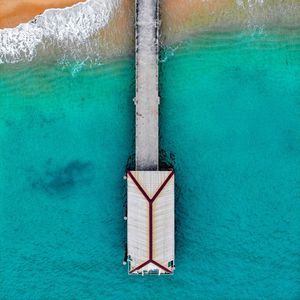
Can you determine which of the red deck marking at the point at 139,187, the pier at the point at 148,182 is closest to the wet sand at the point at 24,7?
the pier at the point at 148,182

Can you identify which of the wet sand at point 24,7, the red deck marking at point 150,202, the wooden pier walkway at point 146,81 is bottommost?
the red deck marking at point 150,202

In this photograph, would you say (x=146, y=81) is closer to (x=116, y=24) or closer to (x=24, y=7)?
(x=116, y=24)

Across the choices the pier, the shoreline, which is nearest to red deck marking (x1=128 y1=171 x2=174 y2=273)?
the pier

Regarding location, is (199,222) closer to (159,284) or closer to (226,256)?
(226,256)

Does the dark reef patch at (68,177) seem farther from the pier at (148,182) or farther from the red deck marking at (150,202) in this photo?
the red deck marking at (150,202)

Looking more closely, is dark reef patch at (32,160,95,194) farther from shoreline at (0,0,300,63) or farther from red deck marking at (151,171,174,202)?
shoreline at (0,0,300,63)

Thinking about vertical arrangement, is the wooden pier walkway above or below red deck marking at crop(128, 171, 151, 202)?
above
